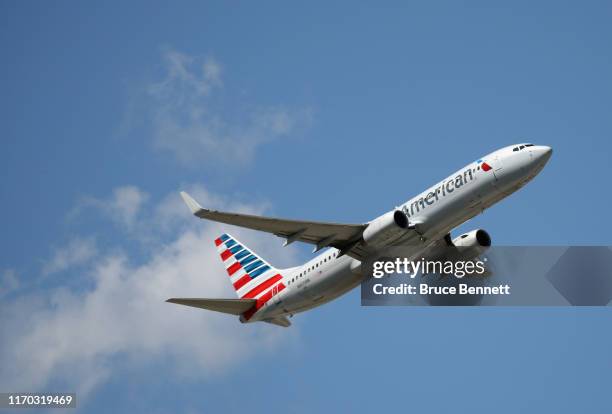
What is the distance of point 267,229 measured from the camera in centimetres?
4534

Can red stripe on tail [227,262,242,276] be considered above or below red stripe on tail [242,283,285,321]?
above

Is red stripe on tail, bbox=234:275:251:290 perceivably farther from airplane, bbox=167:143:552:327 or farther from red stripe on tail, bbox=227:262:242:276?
airplane, bbox=167:143:552:327

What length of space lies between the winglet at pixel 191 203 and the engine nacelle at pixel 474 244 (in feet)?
53.6

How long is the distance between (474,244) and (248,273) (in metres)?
14.2

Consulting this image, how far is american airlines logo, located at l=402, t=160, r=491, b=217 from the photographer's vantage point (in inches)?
1745

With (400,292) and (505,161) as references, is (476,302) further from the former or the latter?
(505,161)

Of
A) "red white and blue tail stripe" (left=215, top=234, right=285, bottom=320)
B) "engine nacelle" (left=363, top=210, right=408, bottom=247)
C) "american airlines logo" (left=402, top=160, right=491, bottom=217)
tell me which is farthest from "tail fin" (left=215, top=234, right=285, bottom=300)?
"american airlines logo" (left=402, top=160, right=491, bottom=217)

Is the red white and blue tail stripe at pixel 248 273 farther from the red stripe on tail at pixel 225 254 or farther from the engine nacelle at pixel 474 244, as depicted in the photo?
the engine nacelle at pixel 474 244

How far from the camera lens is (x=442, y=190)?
44.7 m

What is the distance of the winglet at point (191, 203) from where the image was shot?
1658 inches

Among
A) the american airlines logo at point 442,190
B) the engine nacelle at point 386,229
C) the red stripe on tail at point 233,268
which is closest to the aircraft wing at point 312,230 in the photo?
the engine nacelle at point 386,229

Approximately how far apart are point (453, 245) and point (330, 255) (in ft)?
24.9

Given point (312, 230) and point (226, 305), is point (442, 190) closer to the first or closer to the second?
point (312, 230)

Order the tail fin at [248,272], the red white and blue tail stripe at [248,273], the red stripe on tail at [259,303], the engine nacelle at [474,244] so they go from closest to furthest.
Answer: the engine nacelle at [474,244], the red stripe on tail at [259,303], the red white and blue tail stripe at [248,273], the tail fin at [248,272]
